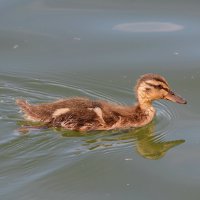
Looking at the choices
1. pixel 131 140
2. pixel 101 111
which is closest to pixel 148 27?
pixel 101 111

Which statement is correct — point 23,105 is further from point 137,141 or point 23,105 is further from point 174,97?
point 174,97

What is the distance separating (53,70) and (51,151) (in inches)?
58.4

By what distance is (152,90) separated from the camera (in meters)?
5.59

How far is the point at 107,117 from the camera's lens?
5.45 m

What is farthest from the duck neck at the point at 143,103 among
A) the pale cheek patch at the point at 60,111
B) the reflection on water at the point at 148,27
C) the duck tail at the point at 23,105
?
the reflection on water at the point at 148,27

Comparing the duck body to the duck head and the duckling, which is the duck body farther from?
the duck head

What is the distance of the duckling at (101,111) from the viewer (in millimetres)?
5375

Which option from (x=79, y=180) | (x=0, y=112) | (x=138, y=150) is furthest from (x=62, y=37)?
(x=79, y=180)

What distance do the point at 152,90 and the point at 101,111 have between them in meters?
0.46

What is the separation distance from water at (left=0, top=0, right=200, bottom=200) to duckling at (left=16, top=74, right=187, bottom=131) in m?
0.07

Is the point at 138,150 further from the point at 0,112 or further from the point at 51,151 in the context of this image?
the point at 0,112

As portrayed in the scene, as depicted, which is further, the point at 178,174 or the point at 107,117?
the point at 107,117

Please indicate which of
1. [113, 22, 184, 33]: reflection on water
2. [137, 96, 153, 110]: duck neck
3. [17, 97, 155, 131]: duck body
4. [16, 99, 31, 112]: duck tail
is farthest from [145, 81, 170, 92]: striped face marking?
[113, 22, 184, 33]: reflection on water

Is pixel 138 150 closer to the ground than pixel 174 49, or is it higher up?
closer to the ground
